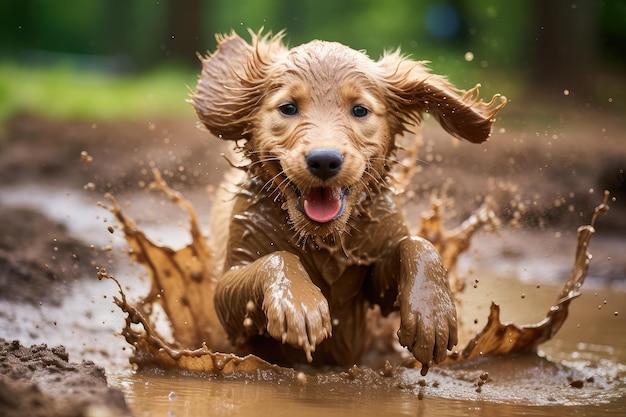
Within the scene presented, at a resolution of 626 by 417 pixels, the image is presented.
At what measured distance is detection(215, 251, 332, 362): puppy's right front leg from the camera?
4184 mm

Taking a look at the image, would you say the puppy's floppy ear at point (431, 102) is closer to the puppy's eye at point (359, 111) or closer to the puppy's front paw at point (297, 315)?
the puppy's eye at point (359, 111)

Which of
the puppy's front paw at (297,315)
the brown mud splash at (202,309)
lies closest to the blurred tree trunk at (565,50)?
the brown mud splash at (202,309)

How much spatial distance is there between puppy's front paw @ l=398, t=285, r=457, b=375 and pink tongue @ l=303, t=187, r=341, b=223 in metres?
0.52

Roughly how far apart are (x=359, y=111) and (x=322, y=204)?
523 mm

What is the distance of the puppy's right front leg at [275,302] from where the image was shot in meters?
4.18

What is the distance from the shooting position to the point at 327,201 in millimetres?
4512

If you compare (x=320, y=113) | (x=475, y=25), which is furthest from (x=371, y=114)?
(x=475, y=25)

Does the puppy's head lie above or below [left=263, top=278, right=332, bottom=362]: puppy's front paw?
above

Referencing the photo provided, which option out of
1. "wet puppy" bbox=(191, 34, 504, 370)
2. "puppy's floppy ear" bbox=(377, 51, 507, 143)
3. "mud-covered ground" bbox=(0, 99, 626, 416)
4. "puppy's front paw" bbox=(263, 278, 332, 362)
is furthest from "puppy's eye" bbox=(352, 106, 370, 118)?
"mud-covered ground" bbox=(0, 99, 626, 416)

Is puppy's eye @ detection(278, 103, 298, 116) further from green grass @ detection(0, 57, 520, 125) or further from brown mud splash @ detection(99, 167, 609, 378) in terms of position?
green grass @ detection(0, 57, 520, 125)

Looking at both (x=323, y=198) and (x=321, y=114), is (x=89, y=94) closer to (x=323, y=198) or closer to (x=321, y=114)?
(x=321, y=114)

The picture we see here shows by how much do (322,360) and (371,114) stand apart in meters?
1.37

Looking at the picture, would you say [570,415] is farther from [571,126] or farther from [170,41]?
[170,41]

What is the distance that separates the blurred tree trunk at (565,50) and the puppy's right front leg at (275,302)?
1217 cm
